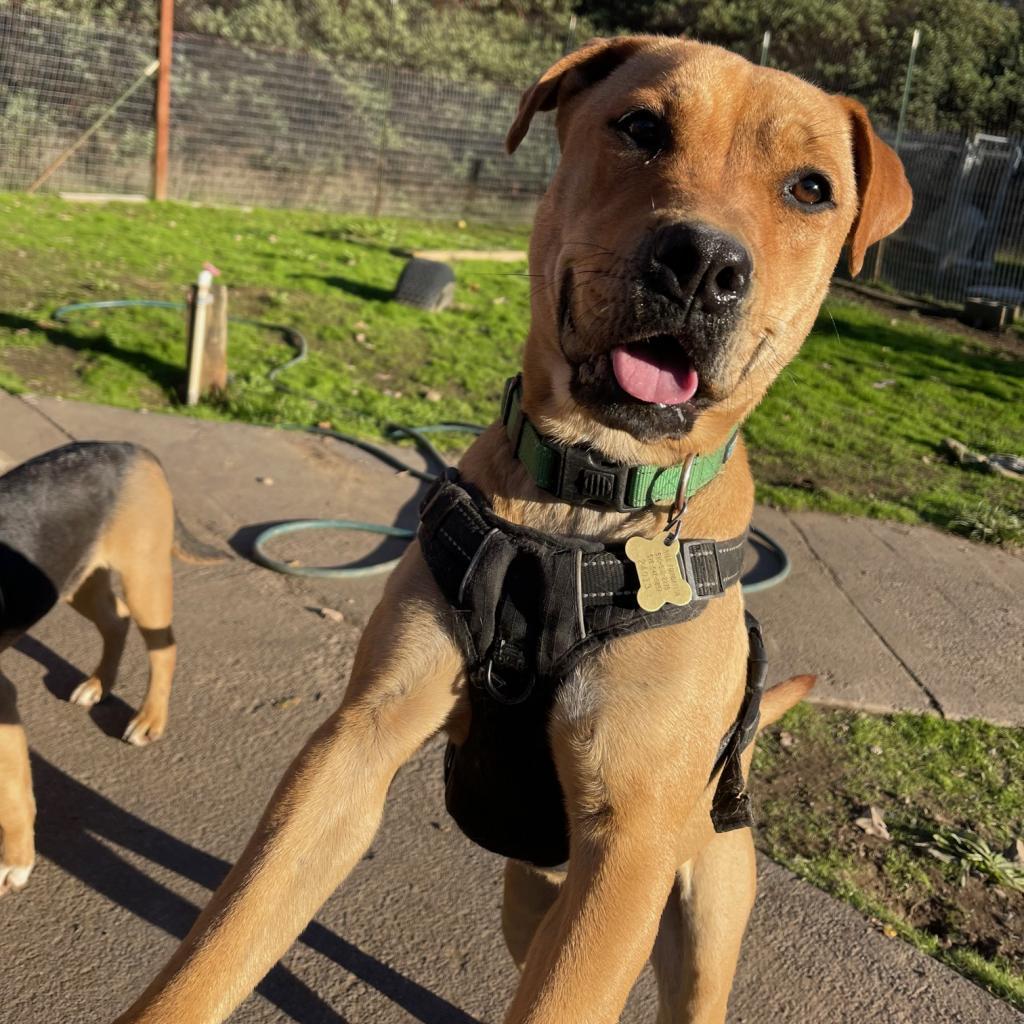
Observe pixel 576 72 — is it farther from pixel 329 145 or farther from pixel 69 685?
pixel 329 145

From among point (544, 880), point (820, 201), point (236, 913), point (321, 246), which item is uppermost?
point (820, 201)

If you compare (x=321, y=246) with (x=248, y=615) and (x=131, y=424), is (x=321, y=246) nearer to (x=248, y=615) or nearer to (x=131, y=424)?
(x=131, y=424)

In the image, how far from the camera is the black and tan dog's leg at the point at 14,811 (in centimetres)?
313

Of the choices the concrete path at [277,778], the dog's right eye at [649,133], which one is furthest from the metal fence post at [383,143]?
the dog's right eye at [649,133]

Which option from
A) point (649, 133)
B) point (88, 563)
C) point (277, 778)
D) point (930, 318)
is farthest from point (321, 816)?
point (930, 318)

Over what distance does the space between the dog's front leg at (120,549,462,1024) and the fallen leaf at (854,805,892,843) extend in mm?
2136

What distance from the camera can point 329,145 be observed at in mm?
17469

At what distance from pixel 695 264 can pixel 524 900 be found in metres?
1.76

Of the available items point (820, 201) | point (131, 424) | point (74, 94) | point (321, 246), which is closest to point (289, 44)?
point (74, 94)

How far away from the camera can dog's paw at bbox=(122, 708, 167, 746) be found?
12.7 feet

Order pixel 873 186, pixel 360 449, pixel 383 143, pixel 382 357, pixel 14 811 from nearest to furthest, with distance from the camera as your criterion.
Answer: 1. pixel 873 186
2. pixel 14 811
3. pixel 360 449
4. pixel 382 357
5. pixel 383 143

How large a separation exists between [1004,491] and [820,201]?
5969mm

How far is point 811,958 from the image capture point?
3.15 metres

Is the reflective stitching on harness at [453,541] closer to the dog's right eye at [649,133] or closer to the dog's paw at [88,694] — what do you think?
the dog's right eye at [649,133]
